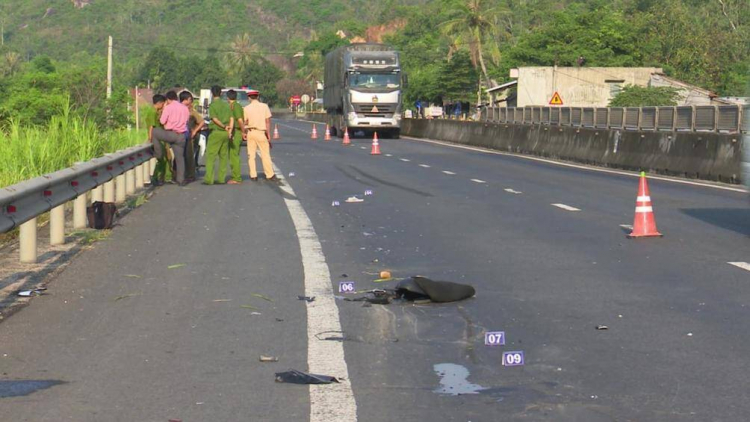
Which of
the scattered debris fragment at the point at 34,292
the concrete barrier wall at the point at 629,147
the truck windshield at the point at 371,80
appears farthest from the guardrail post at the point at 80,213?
the truck windshield at the point at 371,80

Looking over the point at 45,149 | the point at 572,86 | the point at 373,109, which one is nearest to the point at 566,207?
the point at 45,149

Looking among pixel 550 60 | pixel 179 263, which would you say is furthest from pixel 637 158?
pixel 550 60

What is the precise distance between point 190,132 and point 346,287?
13.4 meters

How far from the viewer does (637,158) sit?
97.8 ft

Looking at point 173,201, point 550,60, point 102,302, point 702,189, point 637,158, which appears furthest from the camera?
point 550,60

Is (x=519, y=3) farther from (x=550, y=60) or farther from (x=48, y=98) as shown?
(x=48, y=98)

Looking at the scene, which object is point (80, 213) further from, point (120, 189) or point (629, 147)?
point (629, 147)

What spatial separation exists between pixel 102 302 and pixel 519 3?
154630 mm

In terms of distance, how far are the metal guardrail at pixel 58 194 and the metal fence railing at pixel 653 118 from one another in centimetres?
1296

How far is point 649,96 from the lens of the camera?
70.6 meters

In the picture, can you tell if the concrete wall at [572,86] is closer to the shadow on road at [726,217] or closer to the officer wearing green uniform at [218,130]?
the officer wearing green uniform at [218,130]

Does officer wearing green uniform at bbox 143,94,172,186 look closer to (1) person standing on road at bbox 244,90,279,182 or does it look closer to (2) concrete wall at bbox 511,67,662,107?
(1) person standing on road at bbox 244,90,279,182

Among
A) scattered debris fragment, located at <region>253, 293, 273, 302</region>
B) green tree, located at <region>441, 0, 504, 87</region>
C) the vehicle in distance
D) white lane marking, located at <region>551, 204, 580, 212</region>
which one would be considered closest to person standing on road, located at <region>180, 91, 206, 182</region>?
white lane marking, located at <region>551, 204, 580, 212</region>

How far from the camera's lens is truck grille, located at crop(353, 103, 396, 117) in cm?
A: 5181
